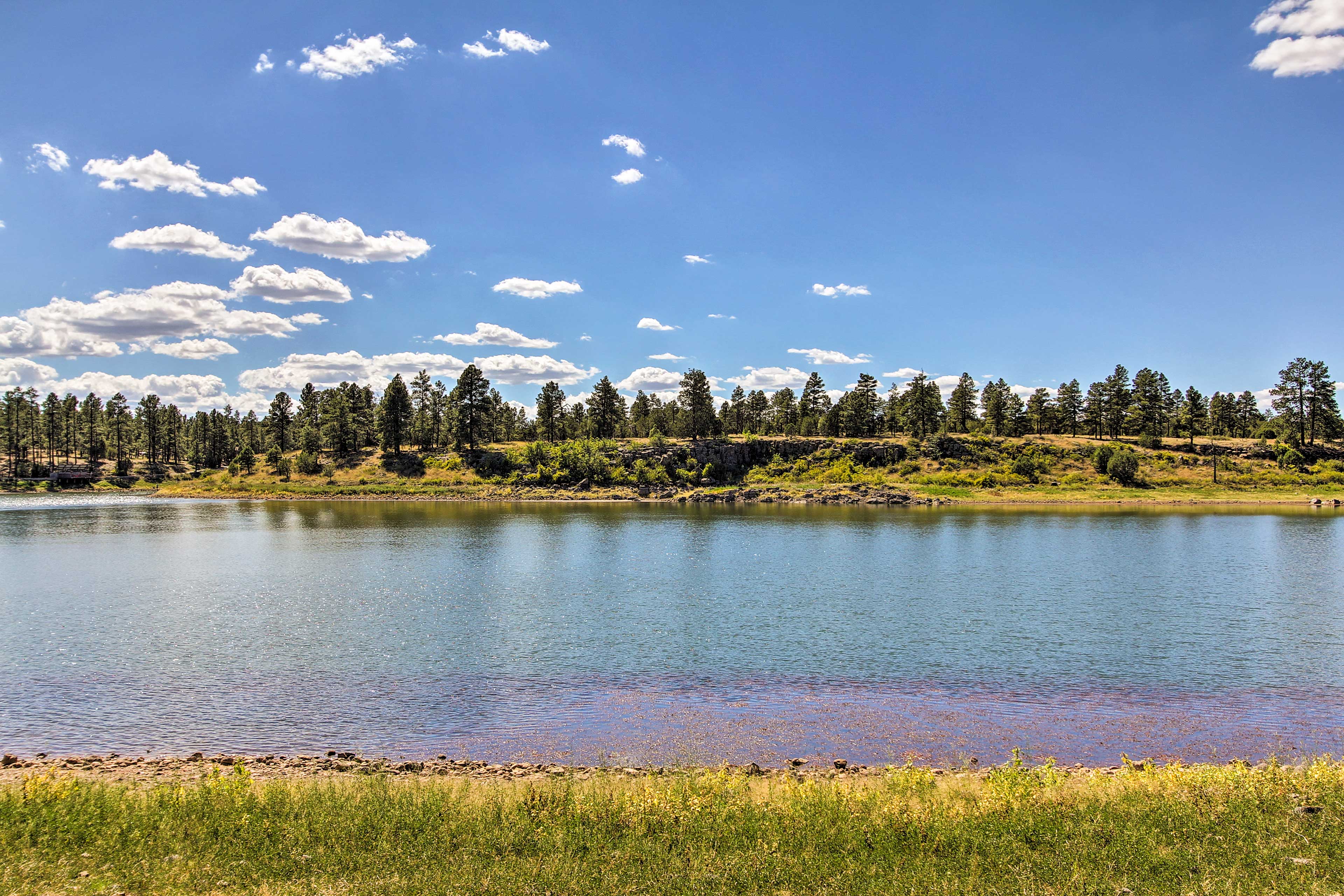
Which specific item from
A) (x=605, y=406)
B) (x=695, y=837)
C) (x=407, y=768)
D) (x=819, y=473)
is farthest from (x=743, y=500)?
(x=695, y=837)

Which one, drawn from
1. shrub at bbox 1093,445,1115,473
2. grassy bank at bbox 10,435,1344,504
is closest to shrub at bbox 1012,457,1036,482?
grassy bank at bbox 10,435,1344,504

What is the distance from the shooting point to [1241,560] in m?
56.0

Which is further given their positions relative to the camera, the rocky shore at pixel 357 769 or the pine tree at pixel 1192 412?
the pine tree at pixel 1192 412

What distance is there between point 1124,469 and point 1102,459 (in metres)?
7.59

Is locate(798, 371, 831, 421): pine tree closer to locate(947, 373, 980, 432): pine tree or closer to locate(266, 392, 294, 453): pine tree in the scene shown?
locate(947, 373, 980, 432): pine tree

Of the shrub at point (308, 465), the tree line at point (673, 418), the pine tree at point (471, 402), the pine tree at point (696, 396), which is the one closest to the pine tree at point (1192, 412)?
the tree line at point (673, 418)

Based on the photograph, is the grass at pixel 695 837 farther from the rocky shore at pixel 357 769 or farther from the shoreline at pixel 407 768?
the rocky shore at pixel 357 769

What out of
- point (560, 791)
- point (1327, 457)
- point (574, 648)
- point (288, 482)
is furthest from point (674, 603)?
point (1327, 457)

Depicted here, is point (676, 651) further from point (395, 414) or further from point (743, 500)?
point (395, 414)

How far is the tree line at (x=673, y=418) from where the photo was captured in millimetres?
158000

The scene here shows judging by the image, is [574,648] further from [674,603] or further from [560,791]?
[560,791]

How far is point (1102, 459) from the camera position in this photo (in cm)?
14138

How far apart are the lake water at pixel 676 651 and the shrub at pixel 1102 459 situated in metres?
81.4

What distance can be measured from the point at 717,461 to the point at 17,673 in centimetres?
13311
